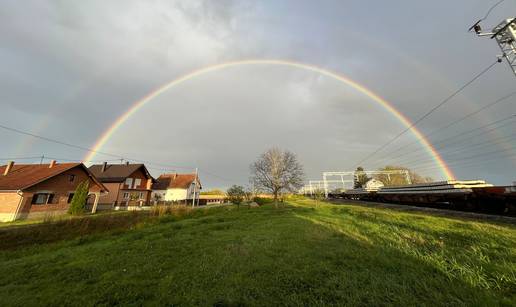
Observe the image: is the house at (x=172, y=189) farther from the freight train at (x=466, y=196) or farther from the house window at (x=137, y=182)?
the freight train at (x=466, y=196)

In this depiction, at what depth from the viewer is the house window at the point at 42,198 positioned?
23.9 metres

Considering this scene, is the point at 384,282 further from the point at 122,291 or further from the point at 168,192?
the point at 168,192

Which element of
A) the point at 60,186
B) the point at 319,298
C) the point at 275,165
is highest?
the point at 275,165

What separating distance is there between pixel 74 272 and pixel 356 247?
823 centimetres

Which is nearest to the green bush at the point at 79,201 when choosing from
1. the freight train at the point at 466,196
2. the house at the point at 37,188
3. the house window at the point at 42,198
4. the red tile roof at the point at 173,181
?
the house at the point at 37,188

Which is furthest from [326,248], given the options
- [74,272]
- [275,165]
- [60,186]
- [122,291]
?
[60,186]

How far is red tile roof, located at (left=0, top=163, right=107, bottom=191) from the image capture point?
908 inches

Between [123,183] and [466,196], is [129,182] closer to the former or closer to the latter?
[123,183]

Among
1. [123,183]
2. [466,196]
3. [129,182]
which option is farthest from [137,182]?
[466,196]

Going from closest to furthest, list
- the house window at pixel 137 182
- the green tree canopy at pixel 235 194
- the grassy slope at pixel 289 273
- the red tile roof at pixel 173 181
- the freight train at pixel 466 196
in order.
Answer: the grassy slope at pixel 289 273 → the freight train at pixel 466 196 → the green tree canopy at pixel 235 194 → the house window at pixel 137 182 → the red tile roof at pixel 173 181

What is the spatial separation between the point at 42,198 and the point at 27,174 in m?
4.82

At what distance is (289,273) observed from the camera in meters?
4.73

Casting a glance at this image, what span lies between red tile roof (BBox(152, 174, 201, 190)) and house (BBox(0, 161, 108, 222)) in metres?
25.6

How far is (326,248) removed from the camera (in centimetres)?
648
